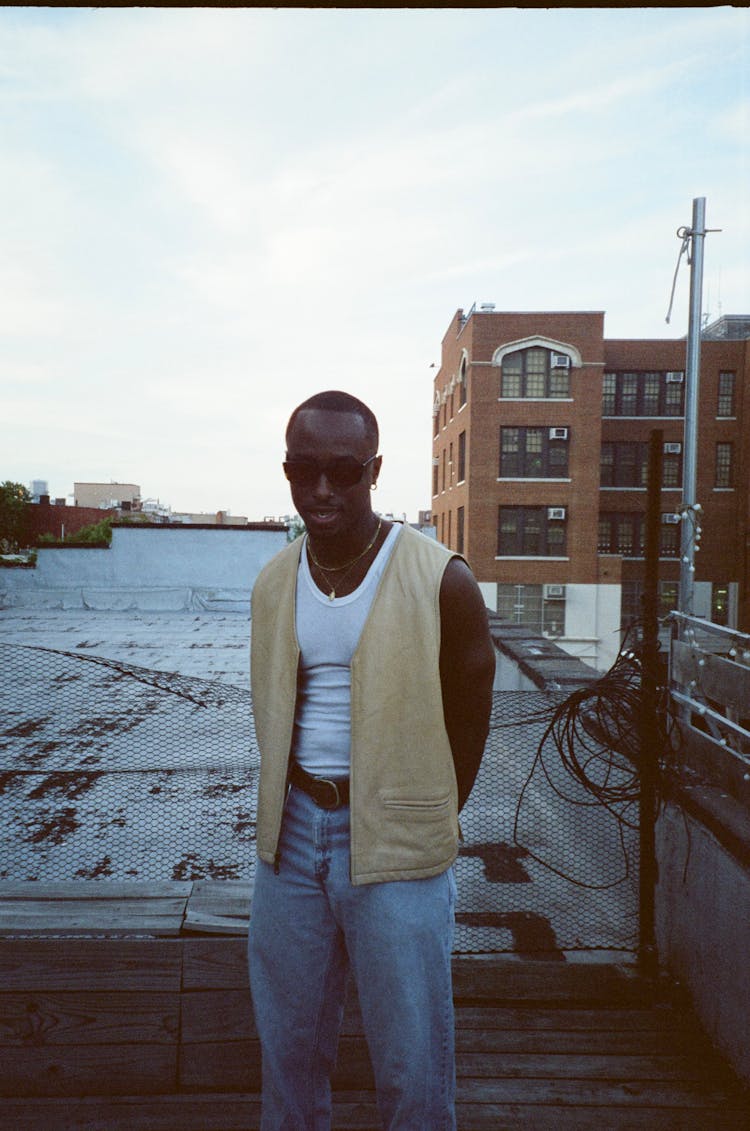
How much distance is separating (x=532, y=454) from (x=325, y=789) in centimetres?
3527

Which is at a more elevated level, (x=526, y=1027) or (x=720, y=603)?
(x=526, y=1027)

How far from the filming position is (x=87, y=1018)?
3.14m

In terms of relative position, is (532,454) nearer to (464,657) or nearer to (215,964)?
(215,964)

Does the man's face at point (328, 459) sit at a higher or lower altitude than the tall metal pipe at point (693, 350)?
lower

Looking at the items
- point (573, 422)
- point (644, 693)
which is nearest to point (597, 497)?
point (573, 422)

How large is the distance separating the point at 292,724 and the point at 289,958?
1.98 ft

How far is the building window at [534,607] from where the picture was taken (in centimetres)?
3619

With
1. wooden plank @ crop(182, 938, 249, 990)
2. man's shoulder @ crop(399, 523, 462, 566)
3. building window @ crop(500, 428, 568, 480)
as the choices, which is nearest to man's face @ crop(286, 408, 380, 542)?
man's shoulder @ crop(399, 523, 462, 566)

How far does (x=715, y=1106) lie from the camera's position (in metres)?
2.78

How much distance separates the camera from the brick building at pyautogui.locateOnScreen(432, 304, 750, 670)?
3550 centimetres

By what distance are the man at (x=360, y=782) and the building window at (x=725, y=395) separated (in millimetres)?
41318

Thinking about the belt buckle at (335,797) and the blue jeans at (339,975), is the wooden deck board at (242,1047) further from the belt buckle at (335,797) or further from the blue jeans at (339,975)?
the belt buckle at (335,797)

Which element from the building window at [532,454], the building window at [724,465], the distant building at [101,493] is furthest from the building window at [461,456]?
the distant building at [101,493]

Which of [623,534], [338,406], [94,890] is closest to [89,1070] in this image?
[94,890]
